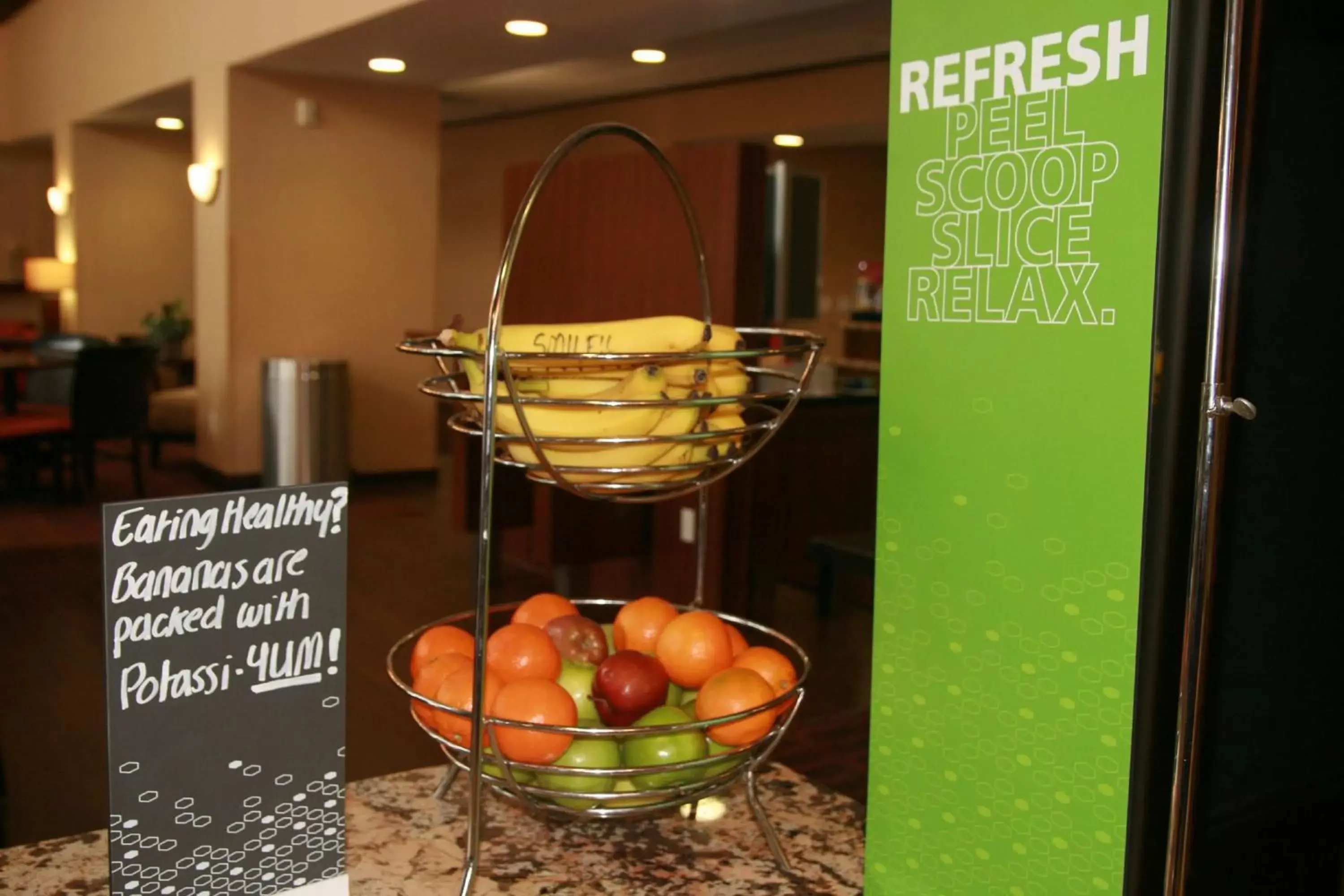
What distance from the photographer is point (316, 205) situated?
7.68 metres

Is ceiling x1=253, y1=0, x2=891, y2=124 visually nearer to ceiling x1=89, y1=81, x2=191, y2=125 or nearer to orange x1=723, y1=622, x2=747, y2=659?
ceiling x1=89, y1=81, x2=191, y2=125

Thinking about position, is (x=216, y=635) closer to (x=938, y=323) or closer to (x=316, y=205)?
(x=938, y=323)

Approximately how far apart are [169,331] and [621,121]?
3.75m

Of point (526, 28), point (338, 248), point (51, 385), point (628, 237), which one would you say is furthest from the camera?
point (338, 248)

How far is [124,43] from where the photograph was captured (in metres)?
9.04

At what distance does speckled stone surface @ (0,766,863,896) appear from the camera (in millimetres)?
892

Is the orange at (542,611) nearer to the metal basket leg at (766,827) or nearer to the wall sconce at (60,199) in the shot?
the metal basket leg at (766,827)

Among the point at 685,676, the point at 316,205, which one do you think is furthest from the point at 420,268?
the point at 685,676

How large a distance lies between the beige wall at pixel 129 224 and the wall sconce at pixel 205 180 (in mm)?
3268

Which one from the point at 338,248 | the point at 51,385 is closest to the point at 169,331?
the point at 51,385

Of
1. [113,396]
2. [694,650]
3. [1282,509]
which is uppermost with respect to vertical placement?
[1282,509]

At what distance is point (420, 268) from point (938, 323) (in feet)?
25.1

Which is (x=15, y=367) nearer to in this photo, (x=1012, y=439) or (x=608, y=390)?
(x=608, y=390)

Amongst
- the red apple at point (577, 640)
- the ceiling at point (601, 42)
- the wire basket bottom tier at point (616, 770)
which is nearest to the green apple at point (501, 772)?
the wire basket bottom tier at point (616, 770)
